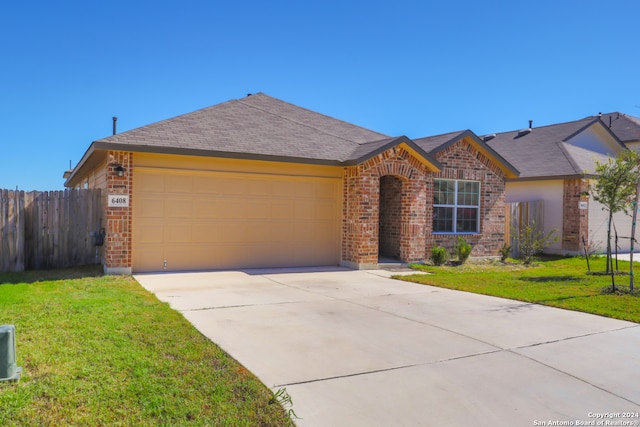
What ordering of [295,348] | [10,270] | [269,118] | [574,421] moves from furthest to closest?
[269,118] → [10,270] → [295,348] → [574,421]

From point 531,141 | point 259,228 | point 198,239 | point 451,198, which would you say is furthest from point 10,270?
point 531,141

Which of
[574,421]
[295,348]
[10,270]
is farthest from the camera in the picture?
[10,270]

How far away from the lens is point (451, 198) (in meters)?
15.0

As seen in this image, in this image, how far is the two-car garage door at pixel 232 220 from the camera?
11.2 metres

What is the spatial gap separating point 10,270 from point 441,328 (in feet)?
32.0

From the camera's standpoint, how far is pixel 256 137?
501 inches

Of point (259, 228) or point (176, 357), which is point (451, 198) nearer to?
point (259, 228)

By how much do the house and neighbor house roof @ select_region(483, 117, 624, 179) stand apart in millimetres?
3459

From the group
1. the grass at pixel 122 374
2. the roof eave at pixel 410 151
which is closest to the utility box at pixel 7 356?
the grass at pixel 122 374

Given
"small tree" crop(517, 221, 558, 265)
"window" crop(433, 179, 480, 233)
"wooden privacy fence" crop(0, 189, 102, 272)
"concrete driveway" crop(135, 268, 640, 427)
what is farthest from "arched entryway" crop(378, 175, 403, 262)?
"wooden privacy fence" crop(0, 189, 102, 272)

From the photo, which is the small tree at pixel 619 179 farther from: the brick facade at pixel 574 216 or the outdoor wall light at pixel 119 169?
the outdoor wall light at pixel 119 169

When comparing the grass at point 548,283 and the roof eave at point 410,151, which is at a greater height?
the roof eave at point 410,151

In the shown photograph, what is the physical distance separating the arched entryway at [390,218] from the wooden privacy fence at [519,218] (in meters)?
4.51

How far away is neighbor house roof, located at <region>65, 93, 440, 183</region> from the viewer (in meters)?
10.9
